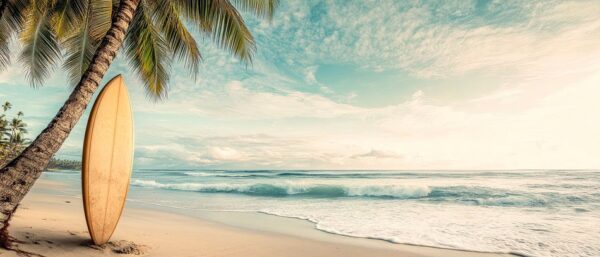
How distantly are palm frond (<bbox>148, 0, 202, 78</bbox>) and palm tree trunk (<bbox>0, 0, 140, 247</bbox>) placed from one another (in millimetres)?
1894

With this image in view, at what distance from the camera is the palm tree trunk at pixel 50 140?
3.05m

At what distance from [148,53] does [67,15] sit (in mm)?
2053

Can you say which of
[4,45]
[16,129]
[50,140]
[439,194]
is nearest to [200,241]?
[50,140]

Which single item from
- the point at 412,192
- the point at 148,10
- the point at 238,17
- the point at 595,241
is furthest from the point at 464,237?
the point at 412,192

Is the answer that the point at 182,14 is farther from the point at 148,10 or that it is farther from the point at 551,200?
the point at 551,200

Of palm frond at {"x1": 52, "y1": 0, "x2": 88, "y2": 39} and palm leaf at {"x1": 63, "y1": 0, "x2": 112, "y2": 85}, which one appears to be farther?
palm leaf at {"x1": 63, "y1": 0, "x2": 112, "y2": 85}

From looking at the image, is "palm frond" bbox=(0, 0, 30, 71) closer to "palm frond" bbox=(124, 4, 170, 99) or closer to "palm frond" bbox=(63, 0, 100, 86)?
"palm frond" bbox=(63, 0, 100, 86)

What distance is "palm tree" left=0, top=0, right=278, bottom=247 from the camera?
342 centimetres

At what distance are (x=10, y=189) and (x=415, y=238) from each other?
5.59m

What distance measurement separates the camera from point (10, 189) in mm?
3055

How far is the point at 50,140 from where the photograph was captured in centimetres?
336

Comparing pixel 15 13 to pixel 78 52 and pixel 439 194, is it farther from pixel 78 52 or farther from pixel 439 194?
pixel 439 194

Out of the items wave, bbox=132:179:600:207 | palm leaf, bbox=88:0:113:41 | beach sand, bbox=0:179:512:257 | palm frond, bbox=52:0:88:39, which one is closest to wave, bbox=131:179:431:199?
wave, bbox=132:179:600:207

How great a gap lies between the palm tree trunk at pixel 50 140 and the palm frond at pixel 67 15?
337 centimetres
